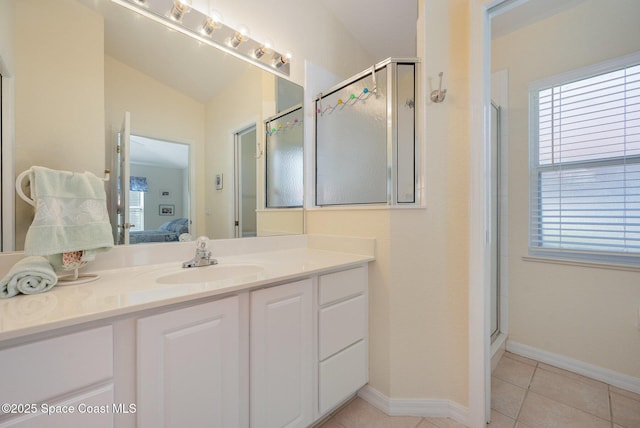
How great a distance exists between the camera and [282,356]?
1052 mm

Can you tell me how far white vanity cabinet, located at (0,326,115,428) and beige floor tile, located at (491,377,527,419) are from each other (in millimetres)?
1817

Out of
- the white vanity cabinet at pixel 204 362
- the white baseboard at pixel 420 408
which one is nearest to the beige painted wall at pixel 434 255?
the white baseboard at pixel 420 408

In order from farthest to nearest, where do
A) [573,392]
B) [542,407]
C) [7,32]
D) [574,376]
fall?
[574,376] → [573,392] → [542,407] → [7,32]

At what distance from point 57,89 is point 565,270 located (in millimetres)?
2993

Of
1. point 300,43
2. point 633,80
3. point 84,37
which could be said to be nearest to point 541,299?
point 633,80

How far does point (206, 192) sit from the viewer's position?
1.44 metres

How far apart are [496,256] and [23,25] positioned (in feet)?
9.42

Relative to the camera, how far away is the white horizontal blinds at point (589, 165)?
1.61 meters

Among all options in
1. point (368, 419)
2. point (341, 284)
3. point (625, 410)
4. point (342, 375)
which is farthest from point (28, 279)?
point (625, 410)

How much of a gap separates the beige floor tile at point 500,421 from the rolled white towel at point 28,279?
1.98m

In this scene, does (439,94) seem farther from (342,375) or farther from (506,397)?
(506,397)

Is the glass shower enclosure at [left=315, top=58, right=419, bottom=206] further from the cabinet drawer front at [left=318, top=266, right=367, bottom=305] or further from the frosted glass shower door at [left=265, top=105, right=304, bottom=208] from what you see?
the cabinet drawer front at [left=318, top=266, right=367, bottom=305]

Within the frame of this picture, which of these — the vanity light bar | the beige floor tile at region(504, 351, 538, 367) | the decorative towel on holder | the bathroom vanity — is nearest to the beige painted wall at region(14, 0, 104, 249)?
the decorative towel on holder

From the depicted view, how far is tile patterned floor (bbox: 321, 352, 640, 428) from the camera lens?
1320mm
